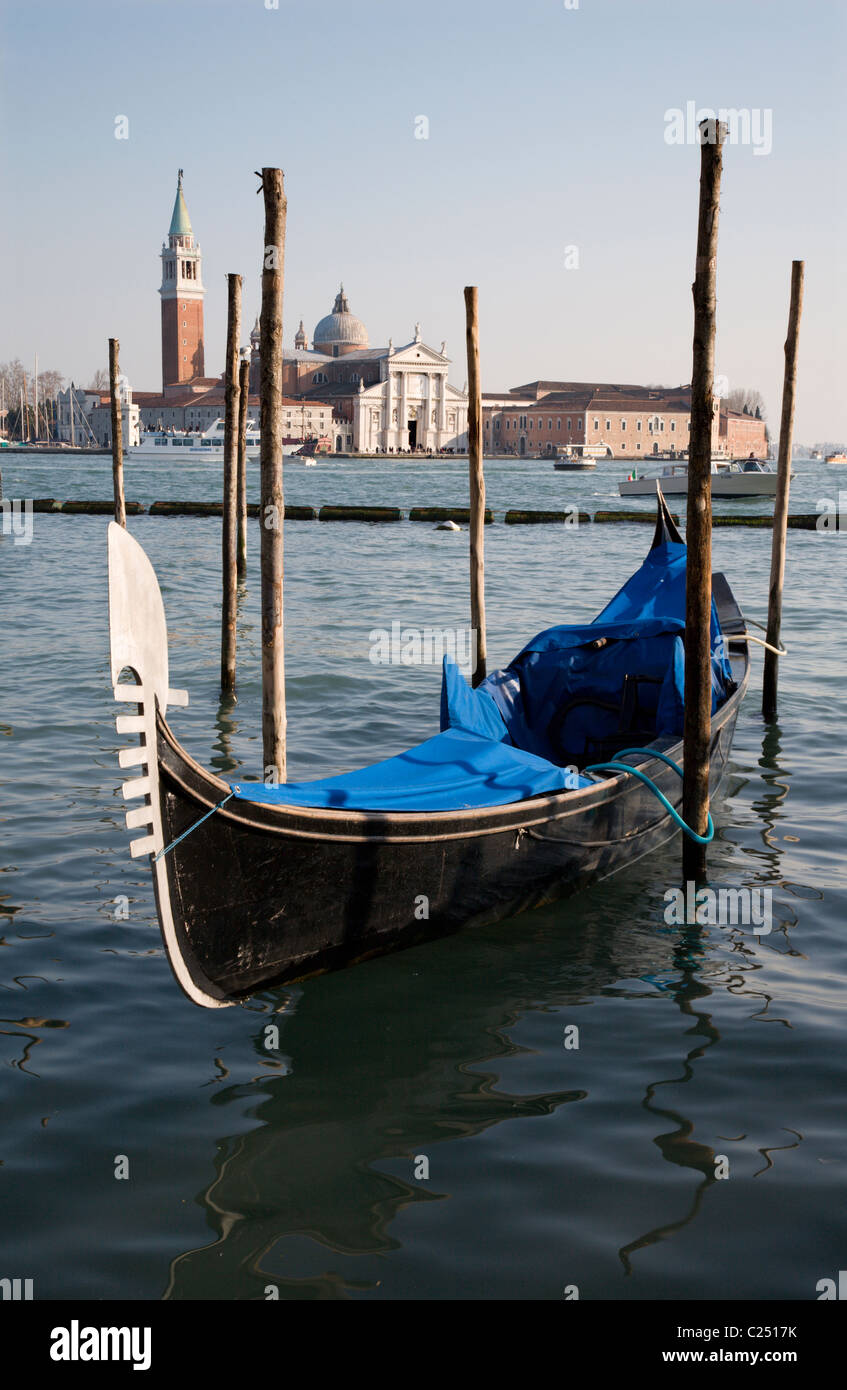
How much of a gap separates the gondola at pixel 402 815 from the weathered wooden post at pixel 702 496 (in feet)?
0.89

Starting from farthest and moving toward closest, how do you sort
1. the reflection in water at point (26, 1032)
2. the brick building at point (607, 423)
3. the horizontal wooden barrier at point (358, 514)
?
1. the brick building at point (607, 423)
2. the horizontal wooden barrier at point (358, 514)
3. the reflection in water at point (26, 1032)

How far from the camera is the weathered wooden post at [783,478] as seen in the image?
23.7 feet

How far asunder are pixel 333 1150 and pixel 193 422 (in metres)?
82.2

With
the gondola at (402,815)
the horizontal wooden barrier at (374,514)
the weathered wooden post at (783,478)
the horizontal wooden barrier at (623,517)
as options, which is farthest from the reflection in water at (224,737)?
the horizontal wooden barrier at (623,517)

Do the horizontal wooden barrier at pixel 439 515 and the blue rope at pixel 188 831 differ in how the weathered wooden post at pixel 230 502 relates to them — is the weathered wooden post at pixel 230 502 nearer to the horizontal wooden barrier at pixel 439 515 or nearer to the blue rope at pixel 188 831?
the blue rope at pixel 188 831

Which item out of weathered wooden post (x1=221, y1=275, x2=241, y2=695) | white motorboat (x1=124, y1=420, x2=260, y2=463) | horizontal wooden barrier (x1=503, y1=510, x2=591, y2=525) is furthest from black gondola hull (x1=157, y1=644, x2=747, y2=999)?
white motorboat (x1=124, y1=420, x2=260, y2=463)

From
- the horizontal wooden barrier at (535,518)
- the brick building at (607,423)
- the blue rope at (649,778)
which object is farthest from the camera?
the brick building at (607,423)

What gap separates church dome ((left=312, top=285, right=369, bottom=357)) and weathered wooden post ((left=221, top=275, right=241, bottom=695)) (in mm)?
88760

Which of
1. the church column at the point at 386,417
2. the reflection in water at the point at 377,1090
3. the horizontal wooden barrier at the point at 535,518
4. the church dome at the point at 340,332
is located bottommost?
the reflection in water at the point at 377,1090

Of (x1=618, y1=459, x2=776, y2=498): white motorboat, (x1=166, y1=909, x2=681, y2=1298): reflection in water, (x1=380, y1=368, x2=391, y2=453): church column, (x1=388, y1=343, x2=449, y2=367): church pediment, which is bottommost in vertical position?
(x1=166, y1=909, x2=681, y2=1298): reflection in water

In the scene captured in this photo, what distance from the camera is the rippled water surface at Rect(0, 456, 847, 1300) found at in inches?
102

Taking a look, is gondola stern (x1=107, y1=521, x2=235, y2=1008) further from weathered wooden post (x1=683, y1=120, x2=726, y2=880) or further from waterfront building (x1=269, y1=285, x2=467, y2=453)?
waterfront building (x1=269, y1=285, x2=467, y2=453)

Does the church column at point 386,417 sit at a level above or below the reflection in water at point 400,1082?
above
